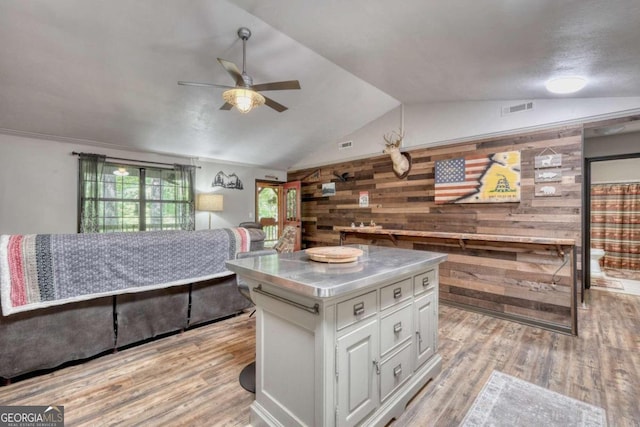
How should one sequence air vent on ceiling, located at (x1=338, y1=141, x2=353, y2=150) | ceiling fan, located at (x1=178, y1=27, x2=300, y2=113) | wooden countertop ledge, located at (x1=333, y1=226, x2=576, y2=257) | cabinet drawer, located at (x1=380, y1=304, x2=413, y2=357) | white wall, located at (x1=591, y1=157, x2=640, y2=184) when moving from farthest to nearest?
air vent on ceiling, located at (x1=338, y1=141, x2=353, y2=150) → white wall, located at (x1=591, y1=157, x2=640, y2=184) → wooden countertop ledge, located at (x1=333, y1=226, x2=576, y2=257) → ceiling fan, located at (x1=178, y1=27, x2=300, y2=113) → cabinet drawer, located at (x1=380, y1=304, x2=413, y2=357)

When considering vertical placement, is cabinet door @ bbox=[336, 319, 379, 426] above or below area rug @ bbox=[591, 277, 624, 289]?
above

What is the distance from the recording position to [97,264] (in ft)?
7.34

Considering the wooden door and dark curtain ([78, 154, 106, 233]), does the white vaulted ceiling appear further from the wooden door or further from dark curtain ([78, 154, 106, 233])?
the wooden door

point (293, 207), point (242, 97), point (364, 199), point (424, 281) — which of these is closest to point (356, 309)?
point (424, 281)

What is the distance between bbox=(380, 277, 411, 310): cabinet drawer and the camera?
1630mm

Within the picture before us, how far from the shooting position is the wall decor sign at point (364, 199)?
5.23 meters

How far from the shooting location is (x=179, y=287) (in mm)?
2803

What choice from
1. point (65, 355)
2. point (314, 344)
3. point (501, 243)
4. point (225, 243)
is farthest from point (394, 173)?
point (65, 355)

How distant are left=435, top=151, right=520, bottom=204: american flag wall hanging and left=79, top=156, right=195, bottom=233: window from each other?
4887 millimetres

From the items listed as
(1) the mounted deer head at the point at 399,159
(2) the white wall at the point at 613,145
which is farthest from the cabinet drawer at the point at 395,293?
(2) the white wall at the point at 613,145

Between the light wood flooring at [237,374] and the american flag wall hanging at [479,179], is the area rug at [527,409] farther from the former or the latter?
the american flag wall hanging at [479,179]

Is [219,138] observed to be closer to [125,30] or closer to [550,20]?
[125,30]

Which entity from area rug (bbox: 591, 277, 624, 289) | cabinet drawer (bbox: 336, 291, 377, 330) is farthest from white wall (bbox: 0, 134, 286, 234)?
area rug (bbox: 591, 277, 624, 289)

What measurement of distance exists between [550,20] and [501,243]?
2397mm
